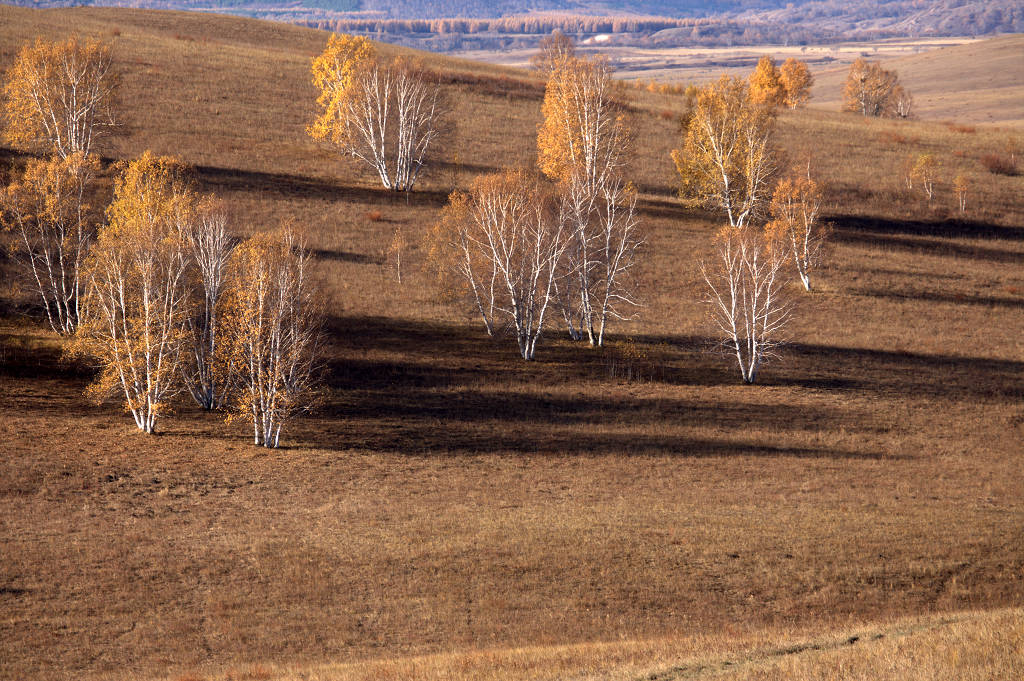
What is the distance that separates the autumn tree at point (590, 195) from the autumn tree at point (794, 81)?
2290 inches

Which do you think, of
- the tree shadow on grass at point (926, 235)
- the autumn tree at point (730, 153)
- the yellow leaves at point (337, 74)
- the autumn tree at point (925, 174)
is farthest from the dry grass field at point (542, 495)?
the autumn tree at point (925, 174)

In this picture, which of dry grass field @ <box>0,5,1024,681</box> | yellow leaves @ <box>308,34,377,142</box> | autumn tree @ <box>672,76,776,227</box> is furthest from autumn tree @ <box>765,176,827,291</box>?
yellow leaves @ <box>308,34,377,142</box>

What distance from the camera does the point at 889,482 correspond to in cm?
3347

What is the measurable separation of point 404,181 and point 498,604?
165 ft

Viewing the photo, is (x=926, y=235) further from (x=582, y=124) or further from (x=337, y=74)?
(x=337, y=74)

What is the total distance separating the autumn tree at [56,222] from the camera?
44.1 m

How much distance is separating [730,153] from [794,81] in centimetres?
5983

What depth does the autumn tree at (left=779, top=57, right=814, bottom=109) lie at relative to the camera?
118 m

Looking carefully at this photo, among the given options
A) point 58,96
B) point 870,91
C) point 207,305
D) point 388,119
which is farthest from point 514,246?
point 870,91

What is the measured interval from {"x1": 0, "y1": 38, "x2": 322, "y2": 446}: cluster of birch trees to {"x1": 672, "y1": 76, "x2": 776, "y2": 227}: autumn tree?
1465 inches

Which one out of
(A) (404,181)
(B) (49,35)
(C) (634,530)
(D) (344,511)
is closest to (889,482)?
(C) (634,530)

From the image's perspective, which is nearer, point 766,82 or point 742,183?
point 742,183

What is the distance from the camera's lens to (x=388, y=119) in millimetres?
69500

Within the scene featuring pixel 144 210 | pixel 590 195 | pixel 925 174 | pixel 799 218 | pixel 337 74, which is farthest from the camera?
pixel 925 174
